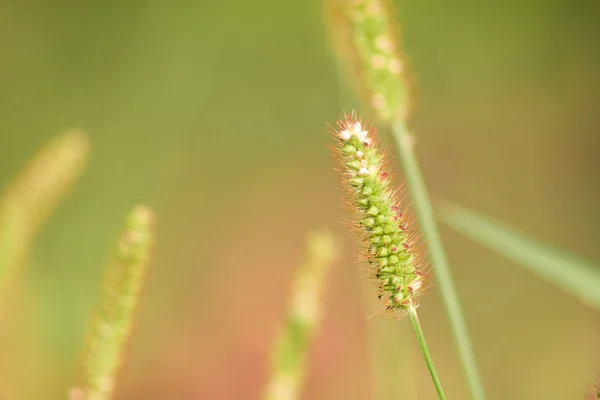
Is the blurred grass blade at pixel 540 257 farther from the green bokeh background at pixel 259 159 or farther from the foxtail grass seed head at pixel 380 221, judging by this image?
the green bokeh background at pixel 259 159

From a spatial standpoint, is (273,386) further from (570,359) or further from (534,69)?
(534,69)

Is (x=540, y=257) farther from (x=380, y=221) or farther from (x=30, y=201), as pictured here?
(x=30, y=201)

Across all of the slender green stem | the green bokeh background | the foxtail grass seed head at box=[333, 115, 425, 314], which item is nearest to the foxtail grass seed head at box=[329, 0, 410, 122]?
the slender green stem

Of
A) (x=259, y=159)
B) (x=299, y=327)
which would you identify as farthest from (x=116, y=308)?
(x=259, y=159)

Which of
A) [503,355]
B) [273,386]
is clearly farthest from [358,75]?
[503,355]

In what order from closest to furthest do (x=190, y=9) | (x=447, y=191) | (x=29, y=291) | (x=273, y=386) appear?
(x=273, y=386) → (x=29, y=291) → (x=447, y=191) → (x=190, y=9)

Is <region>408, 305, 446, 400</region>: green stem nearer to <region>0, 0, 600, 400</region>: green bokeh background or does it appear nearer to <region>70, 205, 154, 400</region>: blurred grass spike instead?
<region>70, 205, 154, 400</region>: blurred grass spike
